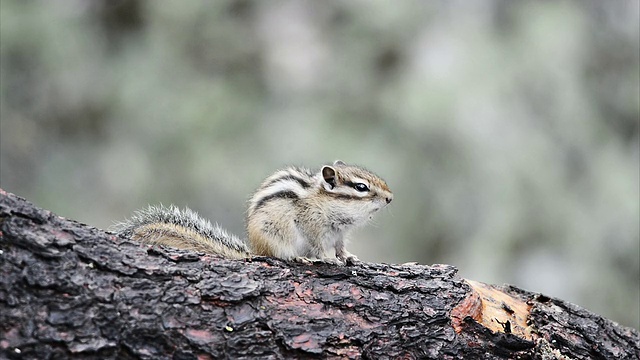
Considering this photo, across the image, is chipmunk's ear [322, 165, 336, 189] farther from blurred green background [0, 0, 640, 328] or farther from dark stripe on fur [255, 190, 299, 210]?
blurred green background [0, 0, 640, 328]

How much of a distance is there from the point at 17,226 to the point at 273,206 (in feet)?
3.76

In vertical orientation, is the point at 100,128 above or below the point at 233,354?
above

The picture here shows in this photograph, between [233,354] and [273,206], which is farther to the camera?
[273,206]

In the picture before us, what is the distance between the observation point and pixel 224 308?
262 centimetres

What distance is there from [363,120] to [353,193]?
415 cm

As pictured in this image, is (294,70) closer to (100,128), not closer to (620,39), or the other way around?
(100,128)

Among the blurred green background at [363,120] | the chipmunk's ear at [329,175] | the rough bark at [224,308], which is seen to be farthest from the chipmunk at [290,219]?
the blurred green background at [363,120]

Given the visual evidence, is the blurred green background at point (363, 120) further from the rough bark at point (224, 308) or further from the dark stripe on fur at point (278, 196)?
the rough bark at point (224, 308)

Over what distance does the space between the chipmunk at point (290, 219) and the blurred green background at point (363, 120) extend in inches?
139

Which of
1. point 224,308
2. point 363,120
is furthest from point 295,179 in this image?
point 363,120

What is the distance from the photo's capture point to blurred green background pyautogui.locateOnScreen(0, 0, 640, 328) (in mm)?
7297

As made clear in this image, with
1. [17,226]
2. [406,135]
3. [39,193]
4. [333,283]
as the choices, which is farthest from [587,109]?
[17,226]

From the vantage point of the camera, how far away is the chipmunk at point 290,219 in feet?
10.8

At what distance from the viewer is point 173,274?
264 centimetres
